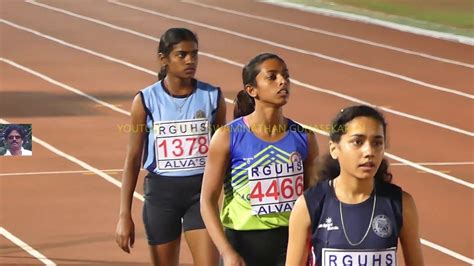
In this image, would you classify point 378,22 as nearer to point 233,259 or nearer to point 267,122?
point 267,122

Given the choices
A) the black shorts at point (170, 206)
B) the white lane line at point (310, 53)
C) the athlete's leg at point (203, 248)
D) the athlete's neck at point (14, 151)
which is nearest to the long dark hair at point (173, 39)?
the black shorts at point (170, 206)

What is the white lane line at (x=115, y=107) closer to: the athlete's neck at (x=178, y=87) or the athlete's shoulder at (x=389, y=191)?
the athlete's neck at (x=178, y=87)

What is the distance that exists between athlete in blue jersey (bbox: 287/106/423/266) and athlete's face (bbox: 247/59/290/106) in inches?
46.6

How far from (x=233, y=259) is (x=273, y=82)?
82cm

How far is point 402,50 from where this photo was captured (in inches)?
846

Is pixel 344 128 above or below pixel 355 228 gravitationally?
above

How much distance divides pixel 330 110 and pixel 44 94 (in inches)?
147

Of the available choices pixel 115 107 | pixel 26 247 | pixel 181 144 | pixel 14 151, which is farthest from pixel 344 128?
pixel 115 107

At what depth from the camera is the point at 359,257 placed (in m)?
5.19

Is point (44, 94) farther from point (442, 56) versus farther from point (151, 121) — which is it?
point (151, 121)

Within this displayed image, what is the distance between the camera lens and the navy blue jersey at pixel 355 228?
5152 mm

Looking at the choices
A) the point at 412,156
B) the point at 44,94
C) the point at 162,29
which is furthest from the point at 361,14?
the point at 412,156

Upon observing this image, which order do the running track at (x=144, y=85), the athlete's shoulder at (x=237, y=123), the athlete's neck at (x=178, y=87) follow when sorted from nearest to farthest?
the athlete's shoulder at (x=237, y=123), the athlete's neck at (x=178, y=87), the running track at (x=144, y=85)

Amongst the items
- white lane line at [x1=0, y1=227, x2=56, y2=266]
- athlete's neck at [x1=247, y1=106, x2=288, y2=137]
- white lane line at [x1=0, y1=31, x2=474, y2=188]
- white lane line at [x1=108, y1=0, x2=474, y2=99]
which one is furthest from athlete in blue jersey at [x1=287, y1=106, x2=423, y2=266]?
white lane line at [x1=108, y1=0, x2=474, y2=99]
